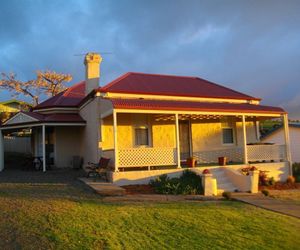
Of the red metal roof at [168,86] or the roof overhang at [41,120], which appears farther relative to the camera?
the roof overhang at [41,120]

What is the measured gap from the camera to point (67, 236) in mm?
7086

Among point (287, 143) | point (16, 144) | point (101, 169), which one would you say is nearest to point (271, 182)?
point (287, 143)

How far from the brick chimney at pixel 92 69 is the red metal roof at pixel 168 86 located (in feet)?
4.03

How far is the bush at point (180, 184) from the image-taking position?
13.0m

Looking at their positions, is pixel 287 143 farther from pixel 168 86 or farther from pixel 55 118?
pixel 55 118

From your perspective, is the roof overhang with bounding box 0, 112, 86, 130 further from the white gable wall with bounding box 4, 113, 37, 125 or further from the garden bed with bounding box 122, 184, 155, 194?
the garden bed with bounding box 122, 184, 155, 194

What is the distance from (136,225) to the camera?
26.6ft

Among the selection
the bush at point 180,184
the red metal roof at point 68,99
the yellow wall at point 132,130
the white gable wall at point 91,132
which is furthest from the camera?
the red metal roof at point 68,99

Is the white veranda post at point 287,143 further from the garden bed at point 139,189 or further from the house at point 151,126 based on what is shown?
the garden bed at point 139,189

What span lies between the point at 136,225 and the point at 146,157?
268 inches

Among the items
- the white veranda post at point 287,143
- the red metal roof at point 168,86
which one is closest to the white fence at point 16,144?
the red metal roof at point 168,86

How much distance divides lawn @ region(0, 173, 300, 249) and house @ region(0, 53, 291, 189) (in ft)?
14.9

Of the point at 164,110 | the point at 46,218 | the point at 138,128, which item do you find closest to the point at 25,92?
the point at 138,128

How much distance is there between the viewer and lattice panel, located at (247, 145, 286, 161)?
17.4 metres
